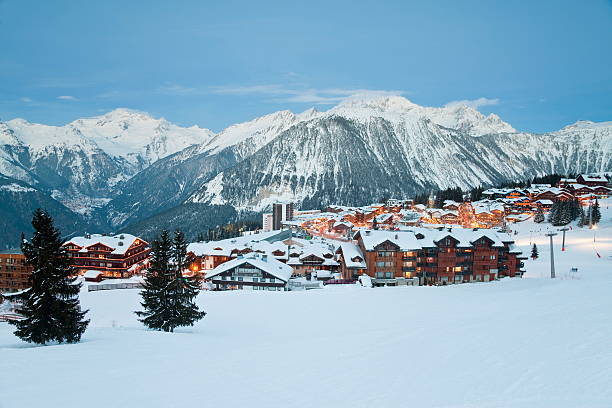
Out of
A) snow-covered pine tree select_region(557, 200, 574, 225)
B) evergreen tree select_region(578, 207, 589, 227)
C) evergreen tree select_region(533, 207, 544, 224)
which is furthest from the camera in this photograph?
evergreen tree select_region(533, 207, 544, 224)

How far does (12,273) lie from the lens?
80250 millimetres

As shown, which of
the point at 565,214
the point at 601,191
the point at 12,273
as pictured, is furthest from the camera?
the point at 601,191

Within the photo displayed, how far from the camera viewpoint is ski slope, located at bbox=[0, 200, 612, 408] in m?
13.1

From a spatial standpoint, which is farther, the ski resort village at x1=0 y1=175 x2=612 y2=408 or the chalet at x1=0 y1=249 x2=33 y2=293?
the chalet at x1=0 y1=249 x2=33 y2=293

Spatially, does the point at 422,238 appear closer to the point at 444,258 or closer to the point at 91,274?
the point at 444,258

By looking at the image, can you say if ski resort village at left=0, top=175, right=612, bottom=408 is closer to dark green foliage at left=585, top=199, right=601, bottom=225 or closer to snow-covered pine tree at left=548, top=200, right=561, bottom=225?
dark green foliage at left=585, top=199, right=601, bottom=225

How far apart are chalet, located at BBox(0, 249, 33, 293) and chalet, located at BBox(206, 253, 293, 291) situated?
4279 cm

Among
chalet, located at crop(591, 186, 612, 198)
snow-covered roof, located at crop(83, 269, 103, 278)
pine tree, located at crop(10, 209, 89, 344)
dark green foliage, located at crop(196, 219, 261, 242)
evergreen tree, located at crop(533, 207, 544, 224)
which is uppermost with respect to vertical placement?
chalet, located at crop(591, 186, 612, 198)

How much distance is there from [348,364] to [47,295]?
16509 mm

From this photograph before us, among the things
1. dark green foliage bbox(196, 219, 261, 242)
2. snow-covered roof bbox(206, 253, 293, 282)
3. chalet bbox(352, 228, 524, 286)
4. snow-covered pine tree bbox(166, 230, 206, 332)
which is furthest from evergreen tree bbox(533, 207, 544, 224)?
snow-covered pine tree bbox(166, 230, 206, 332)

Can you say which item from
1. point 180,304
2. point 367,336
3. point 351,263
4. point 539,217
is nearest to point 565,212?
point 539,217

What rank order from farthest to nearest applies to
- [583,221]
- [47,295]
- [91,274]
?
[583,221]
[91,274]
[47,295]

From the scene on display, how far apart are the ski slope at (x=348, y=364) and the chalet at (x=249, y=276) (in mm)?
30072

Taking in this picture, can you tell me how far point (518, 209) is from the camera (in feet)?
473
